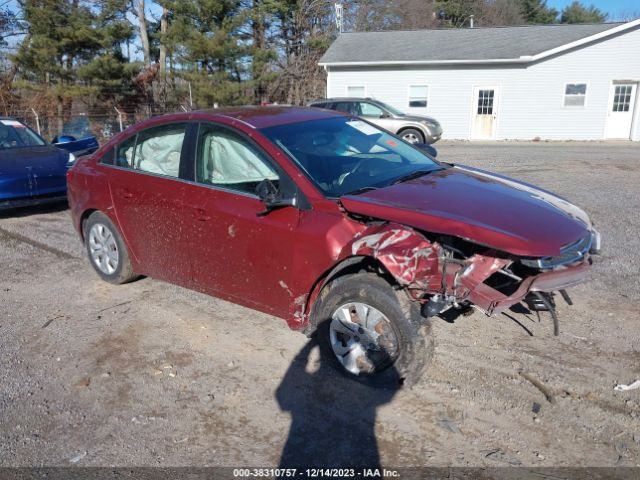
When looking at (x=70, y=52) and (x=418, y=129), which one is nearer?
(x=418, y=129)

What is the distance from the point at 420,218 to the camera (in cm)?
345

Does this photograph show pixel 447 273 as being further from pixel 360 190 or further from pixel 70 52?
pixel 70 52

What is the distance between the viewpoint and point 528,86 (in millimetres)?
22875

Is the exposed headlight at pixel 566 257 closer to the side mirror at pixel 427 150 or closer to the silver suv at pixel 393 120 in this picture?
the side mirror at pixel 427 150

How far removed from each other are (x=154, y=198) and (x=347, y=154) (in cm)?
166

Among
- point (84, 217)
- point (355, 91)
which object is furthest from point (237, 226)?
point (355, 91)

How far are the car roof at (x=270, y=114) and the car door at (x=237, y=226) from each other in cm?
18

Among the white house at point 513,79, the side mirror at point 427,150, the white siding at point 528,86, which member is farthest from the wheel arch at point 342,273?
the white siding at point 528,86

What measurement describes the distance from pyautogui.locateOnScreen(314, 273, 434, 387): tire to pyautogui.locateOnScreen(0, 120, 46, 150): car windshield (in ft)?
24.6

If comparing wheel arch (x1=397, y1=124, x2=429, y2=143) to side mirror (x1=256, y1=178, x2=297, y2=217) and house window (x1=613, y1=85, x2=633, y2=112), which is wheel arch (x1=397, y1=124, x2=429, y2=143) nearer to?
house window (x1=613, y1=85, x2=633, y2=112)

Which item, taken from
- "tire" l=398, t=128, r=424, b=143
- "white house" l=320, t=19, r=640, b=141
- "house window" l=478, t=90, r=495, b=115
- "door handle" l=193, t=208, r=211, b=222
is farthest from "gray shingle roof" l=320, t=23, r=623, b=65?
"door handle" l=193, t=208, r=211, b=222

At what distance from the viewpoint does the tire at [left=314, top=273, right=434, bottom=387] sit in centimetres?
352

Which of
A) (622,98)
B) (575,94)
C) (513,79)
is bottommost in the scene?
(622,98)

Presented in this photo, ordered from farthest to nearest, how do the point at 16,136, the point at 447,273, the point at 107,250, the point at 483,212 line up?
the point at 16,136
the point at 107,250
the point at 483,212
the point at 447,273
